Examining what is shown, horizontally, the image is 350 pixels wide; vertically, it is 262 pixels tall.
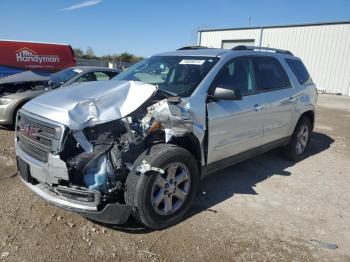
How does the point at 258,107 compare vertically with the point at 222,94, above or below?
below

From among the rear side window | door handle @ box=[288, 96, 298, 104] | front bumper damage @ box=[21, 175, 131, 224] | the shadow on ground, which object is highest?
→ the rear side window

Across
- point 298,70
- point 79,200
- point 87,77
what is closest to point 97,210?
point 79,200

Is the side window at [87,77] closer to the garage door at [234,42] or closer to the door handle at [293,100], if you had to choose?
the door handle at [293,100]

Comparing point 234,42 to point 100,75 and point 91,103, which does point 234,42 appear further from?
point 91,103

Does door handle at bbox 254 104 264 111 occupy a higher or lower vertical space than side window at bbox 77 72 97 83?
higher

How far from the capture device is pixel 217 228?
3609 millimetres

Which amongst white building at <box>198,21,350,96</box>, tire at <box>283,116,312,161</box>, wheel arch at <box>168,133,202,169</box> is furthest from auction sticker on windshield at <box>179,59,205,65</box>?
white building at <box>198,21,350,96</box>

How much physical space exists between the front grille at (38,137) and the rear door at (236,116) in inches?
65.6

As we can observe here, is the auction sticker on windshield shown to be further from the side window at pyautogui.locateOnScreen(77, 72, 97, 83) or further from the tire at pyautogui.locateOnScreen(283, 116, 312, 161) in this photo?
the side window at pyautogui.locateOnScreen(77, 72, 97, 83)

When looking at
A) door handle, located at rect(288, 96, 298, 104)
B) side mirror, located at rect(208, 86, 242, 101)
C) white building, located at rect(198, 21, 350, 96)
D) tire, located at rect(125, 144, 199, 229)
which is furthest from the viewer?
white building, located at rect(198, 21, 350, 96)

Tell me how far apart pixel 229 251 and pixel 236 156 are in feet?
5.07

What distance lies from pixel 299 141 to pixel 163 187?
12.1ft

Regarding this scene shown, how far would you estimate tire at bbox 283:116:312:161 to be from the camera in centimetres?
595

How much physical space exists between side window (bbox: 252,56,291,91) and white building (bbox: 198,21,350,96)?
21.0m
